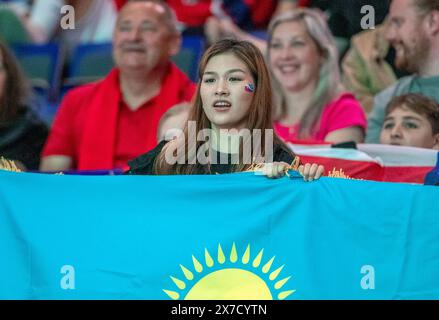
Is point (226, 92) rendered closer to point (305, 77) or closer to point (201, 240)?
point (201, 240)

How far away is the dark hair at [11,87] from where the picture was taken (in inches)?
289

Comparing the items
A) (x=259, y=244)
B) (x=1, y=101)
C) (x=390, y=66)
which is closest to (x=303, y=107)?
(x=390, y=66)

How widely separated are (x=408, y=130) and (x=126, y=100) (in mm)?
1730

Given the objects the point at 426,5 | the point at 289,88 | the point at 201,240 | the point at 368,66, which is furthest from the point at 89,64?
the point at 201,240

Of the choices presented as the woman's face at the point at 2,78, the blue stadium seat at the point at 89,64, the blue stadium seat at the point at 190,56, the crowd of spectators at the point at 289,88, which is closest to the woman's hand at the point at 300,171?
the crowd of spectators at the point at 289,88

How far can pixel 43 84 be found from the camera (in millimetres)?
8391

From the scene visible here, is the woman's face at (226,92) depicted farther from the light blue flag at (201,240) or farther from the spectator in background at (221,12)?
the spectator in background at (221,12)

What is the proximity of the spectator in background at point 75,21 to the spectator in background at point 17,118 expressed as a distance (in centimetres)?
101

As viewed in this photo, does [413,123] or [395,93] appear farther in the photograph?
[395,93]

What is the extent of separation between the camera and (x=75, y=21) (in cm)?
841

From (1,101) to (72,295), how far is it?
242 centimetres

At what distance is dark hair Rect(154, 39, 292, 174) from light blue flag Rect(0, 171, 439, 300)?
419 millimetres

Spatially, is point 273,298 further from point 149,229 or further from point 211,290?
point 149,229
